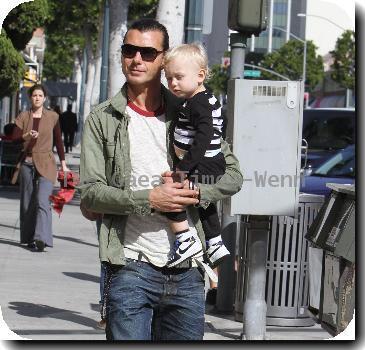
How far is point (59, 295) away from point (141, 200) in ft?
17.9

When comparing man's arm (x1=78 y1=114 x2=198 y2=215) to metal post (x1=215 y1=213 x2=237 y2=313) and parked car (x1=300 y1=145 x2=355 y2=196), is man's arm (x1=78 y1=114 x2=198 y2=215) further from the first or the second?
parked car (x1=300 y1=145 x2=355 y2=196)

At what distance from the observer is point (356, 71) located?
277 inches

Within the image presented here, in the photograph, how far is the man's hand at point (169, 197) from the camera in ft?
14.7

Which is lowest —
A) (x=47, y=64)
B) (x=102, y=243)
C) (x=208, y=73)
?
(x=102, y=243)

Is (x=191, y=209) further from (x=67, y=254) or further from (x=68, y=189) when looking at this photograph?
(x=67, y=254)

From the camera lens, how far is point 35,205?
1282 centimetres

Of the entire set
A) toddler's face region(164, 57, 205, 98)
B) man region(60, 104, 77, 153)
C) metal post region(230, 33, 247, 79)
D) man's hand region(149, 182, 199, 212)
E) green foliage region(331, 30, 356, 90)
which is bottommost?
man's hand region(149, 182, 199, 212)

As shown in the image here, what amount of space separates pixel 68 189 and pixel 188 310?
411cm

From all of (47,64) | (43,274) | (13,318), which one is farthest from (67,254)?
(47,64)

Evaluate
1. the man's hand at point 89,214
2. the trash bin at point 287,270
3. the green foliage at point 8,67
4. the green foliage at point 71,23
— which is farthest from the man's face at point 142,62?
the green foliage at point 71,23

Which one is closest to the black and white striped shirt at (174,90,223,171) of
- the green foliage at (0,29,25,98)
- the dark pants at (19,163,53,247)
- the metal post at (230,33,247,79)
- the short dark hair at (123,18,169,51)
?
the short dark hair at (123,18,169,51)

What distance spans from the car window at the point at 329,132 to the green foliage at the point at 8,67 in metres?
6.29

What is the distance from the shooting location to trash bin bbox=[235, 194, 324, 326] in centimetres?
858

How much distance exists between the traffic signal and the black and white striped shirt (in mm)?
3347
